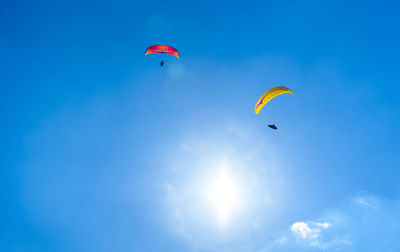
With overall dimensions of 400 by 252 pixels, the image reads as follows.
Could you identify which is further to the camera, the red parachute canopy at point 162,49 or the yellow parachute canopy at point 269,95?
the red parachute canopy at point 162,49

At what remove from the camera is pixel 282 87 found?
152 ft

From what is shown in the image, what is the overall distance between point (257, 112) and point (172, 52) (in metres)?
18.0

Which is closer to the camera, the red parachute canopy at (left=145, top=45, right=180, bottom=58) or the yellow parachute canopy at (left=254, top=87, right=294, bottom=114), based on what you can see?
the yellow parachute canopy at (left=254, top=87, right=294, bottom=114)

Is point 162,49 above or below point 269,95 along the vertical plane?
above

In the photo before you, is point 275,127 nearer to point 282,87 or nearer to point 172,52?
point 282,87

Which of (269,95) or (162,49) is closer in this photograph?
(269,95)

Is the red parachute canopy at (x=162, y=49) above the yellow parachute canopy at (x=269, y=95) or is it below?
above

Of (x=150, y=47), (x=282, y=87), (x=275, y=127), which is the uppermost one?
(x=150, y=47)

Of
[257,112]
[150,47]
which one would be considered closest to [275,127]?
[257,112]

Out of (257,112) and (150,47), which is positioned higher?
(150,47)

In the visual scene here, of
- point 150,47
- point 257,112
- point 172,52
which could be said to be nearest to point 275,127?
point 257,112

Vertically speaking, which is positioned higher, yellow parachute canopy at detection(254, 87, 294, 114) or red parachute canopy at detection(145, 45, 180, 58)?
red parachute canopy at detection(145, 45, 180, 58)

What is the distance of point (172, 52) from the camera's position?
51.2 meters

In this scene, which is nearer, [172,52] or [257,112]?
[257,112]
